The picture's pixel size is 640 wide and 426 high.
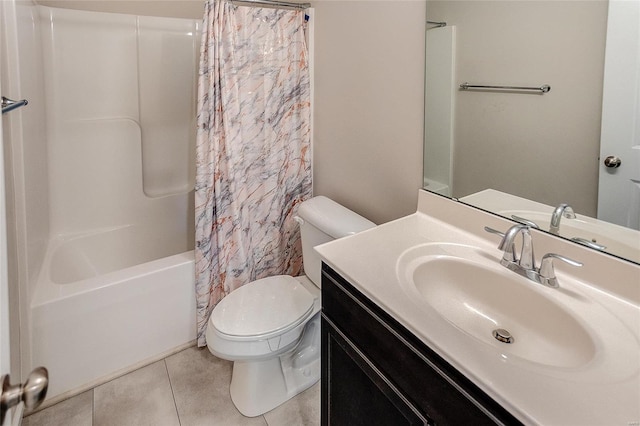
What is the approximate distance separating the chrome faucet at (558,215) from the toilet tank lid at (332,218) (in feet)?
2.18

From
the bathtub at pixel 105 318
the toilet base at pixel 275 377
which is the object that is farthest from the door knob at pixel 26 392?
the bathtub at pixel 105 318

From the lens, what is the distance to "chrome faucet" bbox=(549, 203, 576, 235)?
3.43ft

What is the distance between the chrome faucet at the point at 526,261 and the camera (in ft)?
3.16

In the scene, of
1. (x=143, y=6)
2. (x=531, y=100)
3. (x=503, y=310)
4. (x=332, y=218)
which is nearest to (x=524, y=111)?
(x=531, y=100)

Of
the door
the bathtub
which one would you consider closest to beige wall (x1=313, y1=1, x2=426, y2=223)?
the door

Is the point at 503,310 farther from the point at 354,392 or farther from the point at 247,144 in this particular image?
the point at 247,144

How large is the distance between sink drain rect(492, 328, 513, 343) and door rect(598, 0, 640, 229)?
40cm

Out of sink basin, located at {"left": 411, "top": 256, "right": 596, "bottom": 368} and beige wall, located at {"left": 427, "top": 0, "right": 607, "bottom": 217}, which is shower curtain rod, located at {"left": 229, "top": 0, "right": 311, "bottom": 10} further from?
sink basin, located at {"left": 411, "top": 256, "right": 596, "bottom": 368}

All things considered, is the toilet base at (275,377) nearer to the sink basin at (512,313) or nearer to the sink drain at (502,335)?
the sink basin at (512,313)

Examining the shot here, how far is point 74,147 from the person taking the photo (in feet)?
6.98

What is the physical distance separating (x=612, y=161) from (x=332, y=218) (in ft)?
3.17

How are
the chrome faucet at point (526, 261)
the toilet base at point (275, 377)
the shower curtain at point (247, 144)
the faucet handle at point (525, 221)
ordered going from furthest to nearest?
1. the shower curtain at point (247, 144)
2. the toilet base at point (275, 377)
3. the faucet handle at point (525, 221)
4. the chrome faucet at point (526, 261)

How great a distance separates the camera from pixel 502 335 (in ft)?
3.16

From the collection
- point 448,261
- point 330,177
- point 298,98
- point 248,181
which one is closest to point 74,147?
point 248,181
